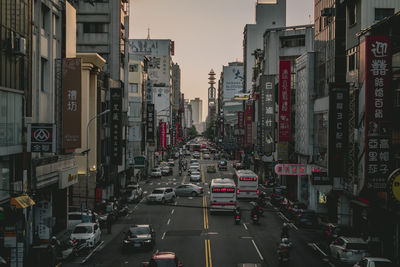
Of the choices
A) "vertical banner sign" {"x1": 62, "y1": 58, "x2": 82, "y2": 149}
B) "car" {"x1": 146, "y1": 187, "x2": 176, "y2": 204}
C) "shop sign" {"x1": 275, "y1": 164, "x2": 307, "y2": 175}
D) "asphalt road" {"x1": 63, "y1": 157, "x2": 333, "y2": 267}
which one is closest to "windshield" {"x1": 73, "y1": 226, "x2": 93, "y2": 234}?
"asphalt road" {"x1": 63, "y1": 157, "x2": 333, "y2": 267}

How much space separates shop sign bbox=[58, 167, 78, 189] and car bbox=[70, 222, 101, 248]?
372cm

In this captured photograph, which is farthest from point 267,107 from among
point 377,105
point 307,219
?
point 377,105

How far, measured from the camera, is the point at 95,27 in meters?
57.7

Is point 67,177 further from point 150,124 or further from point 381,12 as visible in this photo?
point 150,124

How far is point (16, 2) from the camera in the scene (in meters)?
25.1

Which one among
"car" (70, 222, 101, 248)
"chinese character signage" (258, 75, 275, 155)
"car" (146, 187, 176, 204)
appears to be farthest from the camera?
"chinese character signage" (258, 75, 275, 155)

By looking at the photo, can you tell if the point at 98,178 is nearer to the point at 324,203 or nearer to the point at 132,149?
the point at 324,203

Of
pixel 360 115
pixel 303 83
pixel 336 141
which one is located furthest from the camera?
pixel 303 83

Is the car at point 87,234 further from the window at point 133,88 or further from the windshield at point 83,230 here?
the window at point 133,88

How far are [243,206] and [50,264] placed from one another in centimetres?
2574

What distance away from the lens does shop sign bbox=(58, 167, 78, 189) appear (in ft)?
105

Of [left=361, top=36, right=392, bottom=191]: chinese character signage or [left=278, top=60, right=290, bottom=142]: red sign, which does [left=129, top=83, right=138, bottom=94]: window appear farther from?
[left=361, top=36, right=392, bottom=191]: chinese character signage

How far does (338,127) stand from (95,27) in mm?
35001

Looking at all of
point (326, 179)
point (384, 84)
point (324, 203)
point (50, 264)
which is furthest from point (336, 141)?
point (50, 264)
